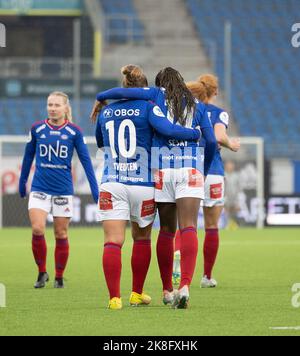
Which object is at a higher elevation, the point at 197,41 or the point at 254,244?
the point at 197,41

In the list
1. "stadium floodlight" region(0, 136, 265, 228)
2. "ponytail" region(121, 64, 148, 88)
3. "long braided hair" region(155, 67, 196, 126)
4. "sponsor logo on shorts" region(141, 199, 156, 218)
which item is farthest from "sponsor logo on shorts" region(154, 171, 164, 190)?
"stadium floodlight" region(0, 136, 265, 228)

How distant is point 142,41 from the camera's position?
122 feet

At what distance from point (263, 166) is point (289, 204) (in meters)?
1.36

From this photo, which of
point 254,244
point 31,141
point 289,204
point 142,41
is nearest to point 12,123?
point 142,41

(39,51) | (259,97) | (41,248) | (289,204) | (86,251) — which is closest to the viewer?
(41,248)

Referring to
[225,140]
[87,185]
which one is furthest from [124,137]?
[87,185]

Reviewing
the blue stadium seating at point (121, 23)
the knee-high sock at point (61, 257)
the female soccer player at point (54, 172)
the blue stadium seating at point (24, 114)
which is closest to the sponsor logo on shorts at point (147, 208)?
the female soccer player at point (54, 172)

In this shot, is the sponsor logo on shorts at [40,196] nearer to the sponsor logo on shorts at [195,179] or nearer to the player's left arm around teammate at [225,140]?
the player's left arm around teammate at [225,140]

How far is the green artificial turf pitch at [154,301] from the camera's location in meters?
7.73

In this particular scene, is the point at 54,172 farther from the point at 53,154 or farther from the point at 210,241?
the point at 210,241

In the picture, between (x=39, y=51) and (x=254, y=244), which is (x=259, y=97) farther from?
(x=254, y=244)

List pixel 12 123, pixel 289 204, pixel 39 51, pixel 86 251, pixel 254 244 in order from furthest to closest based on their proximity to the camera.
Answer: pixel 39 51 < pixel 12 123 < pixel 289 204 < pixel 254 244 < pixel 86 251

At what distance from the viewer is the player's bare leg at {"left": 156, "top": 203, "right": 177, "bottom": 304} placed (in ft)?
30.3

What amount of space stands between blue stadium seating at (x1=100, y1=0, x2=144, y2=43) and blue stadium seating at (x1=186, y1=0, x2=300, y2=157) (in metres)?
2.06
